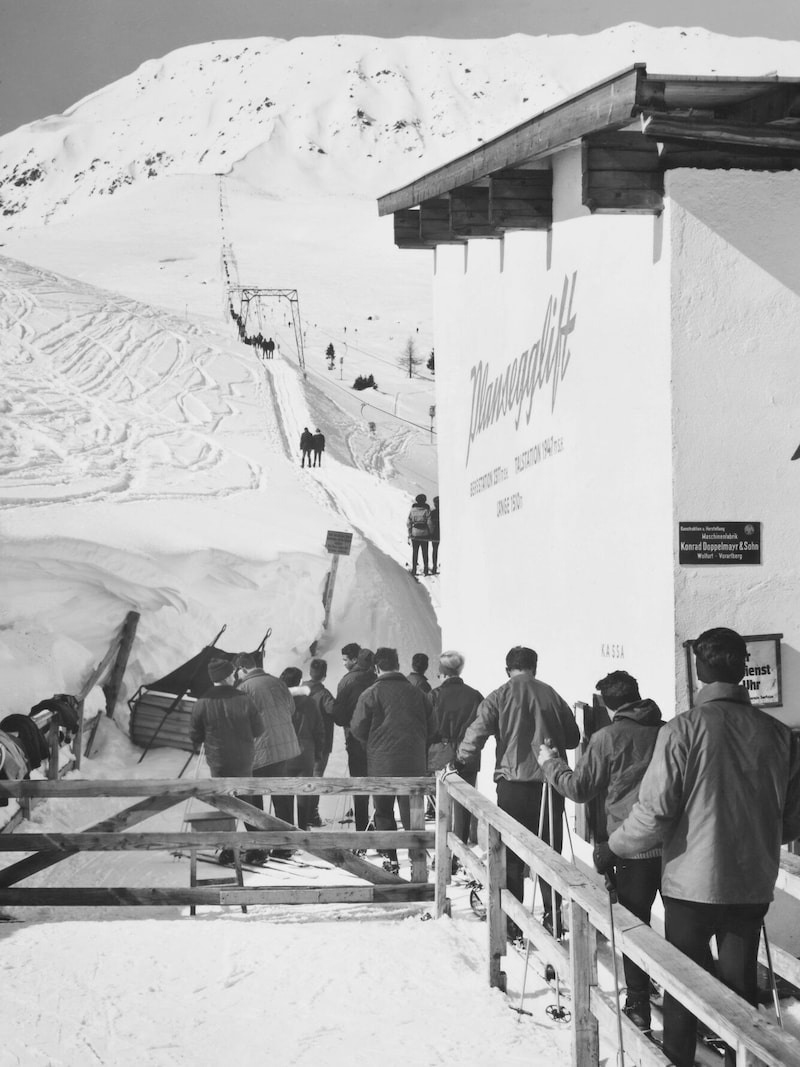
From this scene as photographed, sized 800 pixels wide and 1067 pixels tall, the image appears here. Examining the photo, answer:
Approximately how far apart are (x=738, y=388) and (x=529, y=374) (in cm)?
246

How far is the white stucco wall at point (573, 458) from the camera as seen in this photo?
259 inches

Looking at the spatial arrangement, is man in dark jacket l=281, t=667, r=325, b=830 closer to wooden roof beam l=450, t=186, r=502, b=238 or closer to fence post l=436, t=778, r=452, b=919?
fence post l=436, t=778, r=452, b=919

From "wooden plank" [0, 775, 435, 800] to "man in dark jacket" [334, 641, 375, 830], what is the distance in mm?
1459

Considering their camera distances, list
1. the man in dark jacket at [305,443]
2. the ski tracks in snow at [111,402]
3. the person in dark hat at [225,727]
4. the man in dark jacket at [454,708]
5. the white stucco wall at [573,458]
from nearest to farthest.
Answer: the white stucco wall at [573,458] → the man in dark jacket at [454,708] → the person in dark hat at [225,727] → the ski tracks in snow at [111,402] → the man in dark jacket at [305,443]

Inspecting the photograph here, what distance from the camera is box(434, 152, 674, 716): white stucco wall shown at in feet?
21.6

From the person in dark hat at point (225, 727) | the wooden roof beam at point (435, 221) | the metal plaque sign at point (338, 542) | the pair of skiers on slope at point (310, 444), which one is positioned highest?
the pair of skiers on slope at point (310, 444)

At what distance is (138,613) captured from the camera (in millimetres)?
14898

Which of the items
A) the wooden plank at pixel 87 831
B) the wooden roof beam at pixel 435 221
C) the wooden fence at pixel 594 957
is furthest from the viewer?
the wooden roof beam at pixel 435 221

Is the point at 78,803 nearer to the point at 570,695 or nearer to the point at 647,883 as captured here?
the point at 570,695

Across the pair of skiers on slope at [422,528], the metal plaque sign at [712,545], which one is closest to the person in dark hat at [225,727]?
the metal plaque sign at [712,545]

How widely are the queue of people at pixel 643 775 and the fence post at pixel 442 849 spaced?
7.6 inches

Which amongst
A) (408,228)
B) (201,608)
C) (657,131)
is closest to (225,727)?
(657,131)

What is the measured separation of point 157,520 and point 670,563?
14852 mm

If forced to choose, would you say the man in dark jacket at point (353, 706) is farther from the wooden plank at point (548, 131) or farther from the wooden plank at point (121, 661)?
the wooden plank at point (121, 661)
